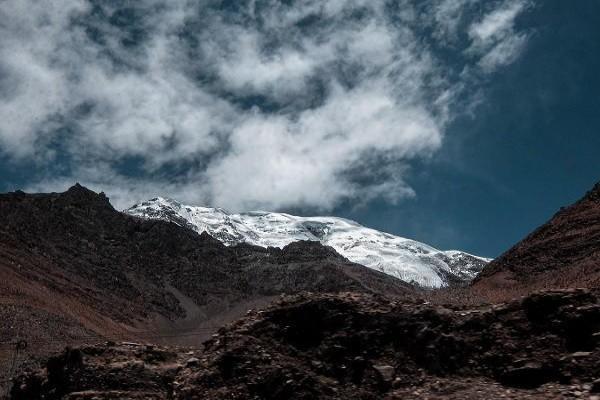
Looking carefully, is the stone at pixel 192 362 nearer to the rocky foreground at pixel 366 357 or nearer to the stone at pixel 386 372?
the rocky foreground at pixel 366 357

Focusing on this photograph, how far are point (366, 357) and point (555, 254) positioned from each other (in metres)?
41.2

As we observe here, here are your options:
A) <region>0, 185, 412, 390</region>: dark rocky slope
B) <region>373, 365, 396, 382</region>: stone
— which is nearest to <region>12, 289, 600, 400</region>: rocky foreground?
<region>373, 365, 396, 382</region>: stone

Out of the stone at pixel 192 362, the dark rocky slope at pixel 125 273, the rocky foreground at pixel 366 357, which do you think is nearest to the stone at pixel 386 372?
the rocky foreground at pixel 366 357

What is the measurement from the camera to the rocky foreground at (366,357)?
12.2 metres

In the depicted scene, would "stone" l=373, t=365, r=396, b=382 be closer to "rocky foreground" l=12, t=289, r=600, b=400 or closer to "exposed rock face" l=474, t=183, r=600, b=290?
"rocky foreground" l=12, t=289, r=600, b=400

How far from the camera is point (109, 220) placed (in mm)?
169875

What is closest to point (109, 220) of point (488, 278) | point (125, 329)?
point (125, 329)

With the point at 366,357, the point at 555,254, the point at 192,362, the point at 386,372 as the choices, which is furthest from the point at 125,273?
the point at 386,372

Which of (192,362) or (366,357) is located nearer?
(366,357)

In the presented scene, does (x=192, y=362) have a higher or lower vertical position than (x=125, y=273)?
lower

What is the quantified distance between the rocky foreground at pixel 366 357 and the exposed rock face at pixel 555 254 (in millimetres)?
29042

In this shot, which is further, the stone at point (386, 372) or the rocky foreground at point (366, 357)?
the stone at point (386, 372)

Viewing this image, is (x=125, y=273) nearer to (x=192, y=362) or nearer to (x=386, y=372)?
(x=192, y=362)

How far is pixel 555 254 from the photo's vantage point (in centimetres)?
4953
